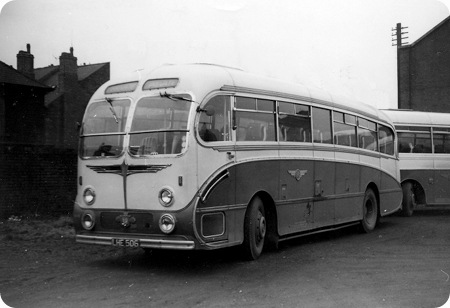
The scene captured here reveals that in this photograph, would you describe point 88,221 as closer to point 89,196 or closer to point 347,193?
point 89,196

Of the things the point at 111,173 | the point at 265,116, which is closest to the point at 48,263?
the point at 111,173

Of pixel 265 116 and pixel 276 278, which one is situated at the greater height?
pixel 265 116

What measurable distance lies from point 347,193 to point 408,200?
584 cm

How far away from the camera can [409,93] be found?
1438 inches

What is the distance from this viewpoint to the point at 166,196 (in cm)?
756

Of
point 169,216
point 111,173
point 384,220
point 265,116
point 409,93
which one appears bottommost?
point 384,220

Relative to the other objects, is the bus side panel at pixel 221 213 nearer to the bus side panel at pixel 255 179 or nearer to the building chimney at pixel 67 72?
the bus side panel at pixel 255 179

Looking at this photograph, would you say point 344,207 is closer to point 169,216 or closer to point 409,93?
point 169,216

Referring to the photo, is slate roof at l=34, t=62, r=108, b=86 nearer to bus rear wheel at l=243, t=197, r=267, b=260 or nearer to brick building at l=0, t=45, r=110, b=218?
brick building at l=0, t=45, r=110, b=218

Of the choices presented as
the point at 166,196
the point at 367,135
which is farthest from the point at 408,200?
the point at 166,196

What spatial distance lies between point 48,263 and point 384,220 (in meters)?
10.2

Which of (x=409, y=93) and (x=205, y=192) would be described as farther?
(x=409, y=93)

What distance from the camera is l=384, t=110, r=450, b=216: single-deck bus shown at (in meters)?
17.2

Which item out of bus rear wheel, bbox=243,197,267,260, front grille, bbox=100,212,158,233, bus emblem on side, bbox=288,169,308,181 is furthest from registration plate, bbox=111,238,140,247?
bus emblem on side, bbox=288,169,308,181
